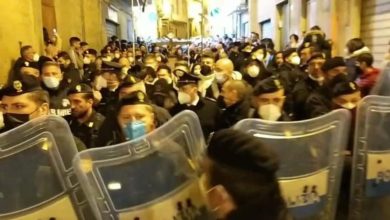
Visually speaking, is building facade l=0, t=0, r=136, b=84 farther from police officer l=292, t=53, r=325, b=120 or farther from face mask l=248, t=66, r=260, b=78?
police officer l=292, t=53, r=325, b=120

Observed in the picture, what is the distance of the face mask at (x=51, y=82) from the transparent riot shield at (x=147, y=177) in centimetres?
351

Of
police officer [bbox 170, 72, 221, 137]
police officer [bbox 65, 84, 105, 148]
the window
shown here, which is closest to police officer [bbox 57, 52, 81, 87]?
police officer [bbox 170, 72, 221, 137]

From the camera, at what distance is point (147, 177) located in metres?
1.91

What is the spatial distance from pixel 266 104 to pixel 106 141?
105 centimetres

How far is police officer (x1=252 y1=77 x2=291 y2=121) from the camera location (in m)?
3.33

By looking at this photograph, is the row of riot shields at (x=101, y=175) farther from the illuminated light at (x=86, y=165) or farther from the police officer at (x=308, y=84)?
the police officer at (x=308, y=84)

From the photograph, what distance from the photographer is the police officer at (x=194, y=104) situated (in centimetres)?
441

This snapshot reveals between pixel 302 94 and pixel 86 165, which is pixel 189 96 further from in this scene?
pixel 86 165

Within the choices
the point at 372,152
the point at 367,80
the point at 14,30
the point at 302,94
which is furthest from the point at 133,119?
the point at 14,30

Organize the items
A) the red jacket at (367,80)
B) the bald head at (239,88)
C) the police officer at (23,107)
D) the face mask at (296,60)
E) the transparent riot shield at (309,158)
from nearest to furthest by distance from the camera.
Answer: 1. the transparent riot shield at (309,158)
2. the police officer at (23,107)
3. the bald head at (239,88)
4. the red jacket at (367,80)
5. the face mask at (296,60)

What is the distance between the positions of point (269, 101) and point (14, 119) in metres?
1.61

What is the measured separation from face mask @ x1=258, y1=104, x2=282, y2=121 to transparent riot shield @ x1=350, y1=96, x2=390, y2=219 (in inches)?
34.9

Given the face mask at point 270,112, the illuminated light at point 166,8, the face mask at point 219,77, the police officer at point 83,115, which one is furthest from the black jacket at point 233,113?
the illuminated light at point 166,8

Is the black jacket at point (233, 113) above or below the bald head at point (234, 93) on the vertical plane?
below
